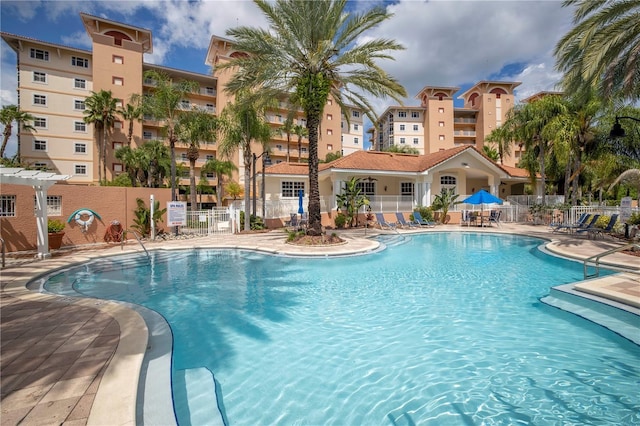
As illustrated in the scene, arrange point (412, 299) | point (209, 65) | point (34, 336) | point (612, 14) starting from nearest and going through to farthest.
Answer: point (34, 336) < point (412, 299) < point (612, 14) < point (209, 65)

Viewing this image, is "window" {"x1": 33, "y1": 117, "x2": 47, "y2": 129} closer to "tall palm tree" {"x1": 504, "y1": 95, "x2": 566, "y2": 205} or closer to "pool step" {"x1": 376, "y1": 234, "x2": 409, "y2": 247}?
"pool step" {"x1": 376, "y1": 234, "x2": 409, "y2": 247}

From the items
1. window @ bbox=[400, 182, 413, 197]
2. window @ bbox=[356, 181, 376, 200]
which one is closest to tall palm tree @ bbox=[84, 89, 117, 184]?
window @ bbox=[356, 181, 376, 200]

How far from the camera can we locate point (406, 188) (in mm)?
26859

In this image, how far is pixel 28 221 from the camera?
40.7 ft

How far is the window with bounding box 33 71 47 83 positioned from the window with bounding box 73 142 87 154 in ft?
25.6

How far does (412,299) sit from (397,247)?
7498 mm

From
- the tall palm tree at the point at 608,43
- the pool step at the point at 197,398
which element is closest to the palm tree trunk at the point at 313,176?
the tall palm tree at the point at 608,43

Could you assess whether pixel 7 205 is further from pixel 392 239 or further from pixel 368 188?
pixel 368 188

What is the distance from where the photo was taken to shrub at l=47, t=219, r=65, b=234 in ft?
41.2

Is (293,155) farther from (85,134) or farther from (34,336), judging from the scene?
(34,336)

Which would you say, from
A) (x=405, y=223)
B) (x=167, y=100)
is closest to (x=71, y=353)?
(x=167, y=100)

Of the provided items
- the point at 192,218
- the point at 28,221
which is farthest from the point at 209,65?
the point at 28,221

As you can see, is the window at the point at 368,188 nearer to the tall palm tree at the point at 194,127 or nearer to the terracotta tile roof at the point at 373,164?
the terracotta tile roof at the point at 373,164

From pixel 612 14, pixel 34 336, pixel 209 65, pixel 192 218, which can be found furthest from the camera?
pixel 209 65
